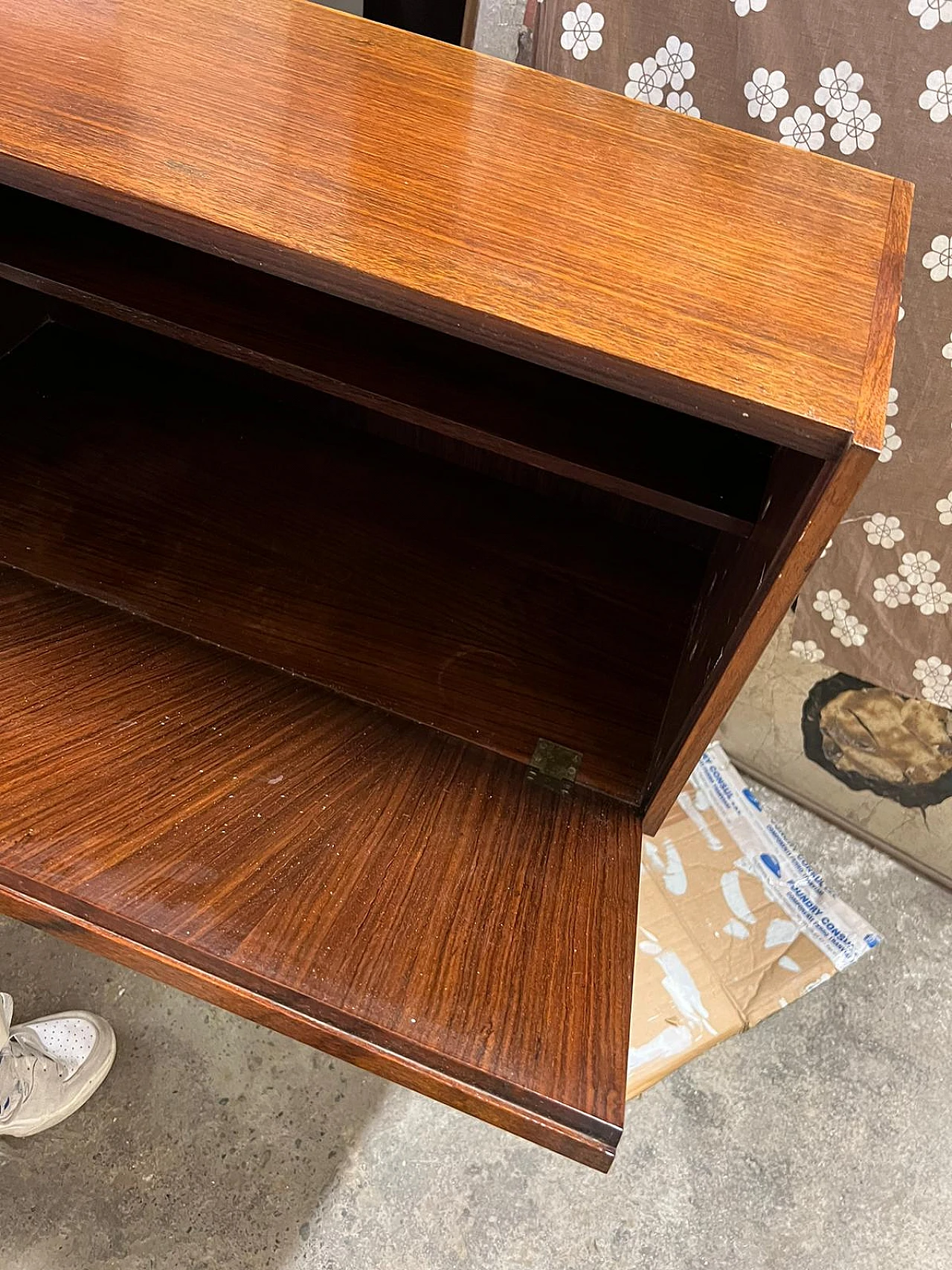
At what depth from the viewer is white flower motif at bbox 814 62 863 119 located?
810 mm

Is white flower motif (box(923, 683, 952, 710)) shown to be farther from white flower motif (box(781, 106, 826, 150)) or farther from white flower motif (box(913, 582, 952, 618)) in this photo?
white flower motif (box(781, 106, 826, 150))

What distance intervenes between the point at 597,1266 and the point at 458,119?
3.37 ft

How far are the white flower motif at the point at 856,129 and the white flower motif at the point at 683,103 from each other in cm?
13

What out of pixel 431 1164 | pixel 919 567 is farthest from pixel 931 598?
pixel 431 1164

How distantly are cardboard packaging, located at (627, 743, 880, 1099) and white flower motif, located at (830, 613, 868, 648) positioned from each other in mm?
281

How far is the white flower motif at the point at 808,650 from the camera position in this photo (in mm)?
1122

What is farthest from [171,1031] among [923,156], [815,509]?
[923,156]

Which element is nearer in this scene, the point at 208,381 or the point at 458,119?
the point at 458,119

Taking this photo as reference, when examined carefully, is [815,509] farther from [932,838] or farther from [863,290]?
[932,838]

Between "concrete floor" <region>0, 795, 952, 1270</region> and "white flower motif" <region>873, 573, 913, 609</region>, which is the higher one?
"white flower motif" <region>873, 573, 913, 609</region>

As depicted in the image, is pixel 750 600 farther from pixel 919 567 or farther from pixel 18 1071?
pixel 18 1071

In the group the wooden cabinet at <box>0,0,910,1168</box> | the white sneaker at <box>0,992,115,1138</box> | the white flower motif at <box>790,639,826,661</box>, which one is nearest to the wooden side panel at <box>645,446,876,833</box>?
the wooden cabinet at <box>0,0,910,1168</box>

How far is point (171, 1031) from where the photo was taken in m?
1.04

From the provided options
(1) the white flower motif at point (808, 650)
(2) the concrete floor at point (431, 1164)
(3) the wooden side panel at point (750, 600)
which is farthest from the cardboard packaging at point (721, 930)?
(3) the wooden side panel at point (750, 600)
